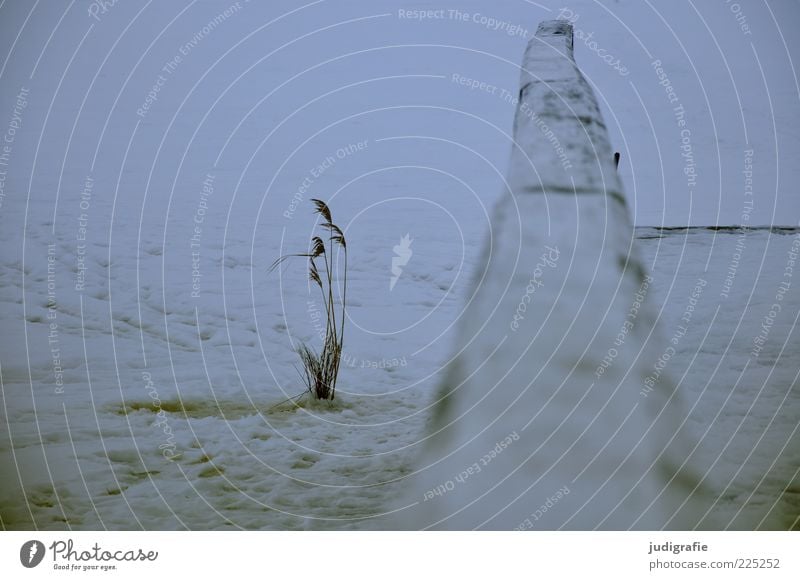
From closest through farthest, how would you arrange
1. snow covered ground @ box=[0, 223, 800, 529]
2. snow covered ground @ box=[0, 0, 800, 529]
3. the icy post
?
the icy post
snow covered ground @ box=[0, 223, 800, 529]
snow covered ground @ box=[0, 0, 800, 529]

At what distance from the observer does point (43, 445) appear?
6.42ft

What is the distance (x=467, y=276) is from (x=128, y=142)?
3.66 feet

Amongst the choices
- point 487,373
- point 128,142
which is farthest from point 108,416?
point 487,373

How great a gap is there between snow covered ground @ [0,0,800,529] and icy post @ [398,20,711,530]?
3.18 ft

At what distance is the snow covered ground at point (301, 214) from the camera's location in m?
2.07

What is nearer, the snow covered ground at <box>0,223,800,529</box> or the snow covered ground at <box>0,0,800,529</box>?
the snow covered ground at <box>0,223,800,529</box>

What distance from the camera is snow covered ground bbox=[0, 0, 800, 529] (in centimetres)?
207

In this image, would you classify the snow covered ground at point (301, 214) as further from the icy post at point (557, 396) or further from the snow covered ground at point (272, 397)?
the icy post at point (557, 396)

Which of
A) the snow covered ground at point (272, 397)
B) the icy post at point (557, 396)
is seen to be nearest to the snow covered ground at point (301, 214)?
the snow covered ground at point (272, 397)

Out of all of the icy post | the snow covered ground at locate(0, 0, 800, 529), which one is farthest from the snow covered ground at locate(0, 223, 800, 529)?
the icy post

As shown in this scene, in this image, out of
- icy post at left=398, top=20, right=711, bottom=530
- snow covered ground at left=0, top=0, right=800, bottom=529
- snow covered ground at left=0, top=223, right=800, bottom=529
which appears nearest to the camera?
A: icy post at left=398, top=20, right=711, bottom=530

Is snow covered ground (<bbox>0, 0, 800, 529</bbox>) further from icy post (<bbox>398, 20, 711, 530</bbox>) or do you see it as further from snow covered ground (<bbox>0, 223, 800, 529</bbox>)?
icy post (<bbox>398, 20, 711, 530</bbox>)

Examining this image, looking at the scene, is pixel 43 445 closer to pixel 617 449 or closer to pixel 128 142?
pixel 128 142

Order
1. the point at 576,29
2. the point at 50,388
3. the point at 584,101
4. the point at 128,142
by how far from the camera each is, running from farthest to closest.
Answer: the point at 128,142 < the point at 576,29 < the point at 50,388 < the point at 584,101
